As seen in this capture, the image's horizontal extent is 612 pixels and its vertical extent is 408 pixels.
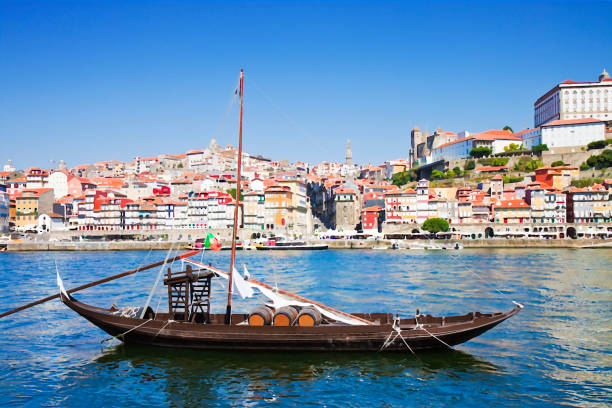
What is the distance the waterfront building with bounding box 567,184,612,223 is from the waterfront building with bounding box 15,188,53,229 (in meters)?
72.2

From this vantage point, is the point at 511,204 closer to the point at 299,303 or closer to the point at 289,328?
the point at 299,303

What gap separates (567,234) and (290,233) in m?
34.2

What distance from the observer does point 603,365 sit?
41.7ft

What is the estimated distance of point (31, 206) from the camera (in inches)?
3290

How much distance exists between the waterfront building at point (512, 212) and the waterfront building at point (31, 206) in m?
63.2

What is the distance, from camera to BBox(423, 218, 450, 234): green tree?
6875 cm

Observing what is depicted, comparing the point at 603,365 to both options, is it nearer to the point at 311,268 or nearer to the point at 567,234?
the point at 311,268

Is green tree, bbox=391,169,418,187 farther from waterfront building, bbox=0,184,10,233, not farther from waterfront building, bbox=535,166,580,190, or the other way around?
waterfront building, bbox=0,184,10,233

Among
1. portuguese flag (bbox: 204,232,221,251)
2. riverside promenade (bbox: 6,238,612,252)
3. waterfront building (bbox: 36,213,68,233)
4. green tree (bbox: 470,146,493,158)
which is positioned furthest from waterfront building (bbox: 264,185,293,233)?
portuguese flag (bbox: 204,232,221,251)

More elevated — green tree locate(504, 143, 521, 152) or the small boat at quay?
green tree locate(504, 143, 521, 152)

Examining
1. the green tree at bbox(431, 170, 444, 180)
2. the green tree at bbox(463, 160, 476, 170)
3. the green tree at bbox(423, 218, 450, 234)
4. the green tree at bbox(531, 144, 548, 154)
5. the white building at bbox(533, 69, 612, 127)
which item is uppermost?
the white building at bbox(533, 69, 612, 127)

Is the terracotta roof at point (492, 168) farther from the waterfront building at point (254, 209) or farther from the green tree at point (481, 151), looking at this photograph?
the waterfront building at point (254, 209)

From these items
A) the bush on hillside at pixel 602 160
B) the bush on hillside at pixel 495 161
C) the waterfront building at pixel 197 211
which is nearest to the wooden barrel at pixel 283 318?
the waterfront building at pixel 197 211

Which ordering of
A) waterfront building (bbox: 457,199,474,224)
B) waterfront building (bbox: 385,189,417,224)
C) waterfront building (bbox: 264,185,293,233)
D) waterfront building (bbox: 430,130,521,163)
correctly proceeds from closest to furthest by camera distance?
waterfront building (bbox: 457,199,474,224), waterfront building (bbox: 385,189,417,224), waterfront building (bbox: 264,185,293,233), waterfront building (bbox: 430,130,521,163)
